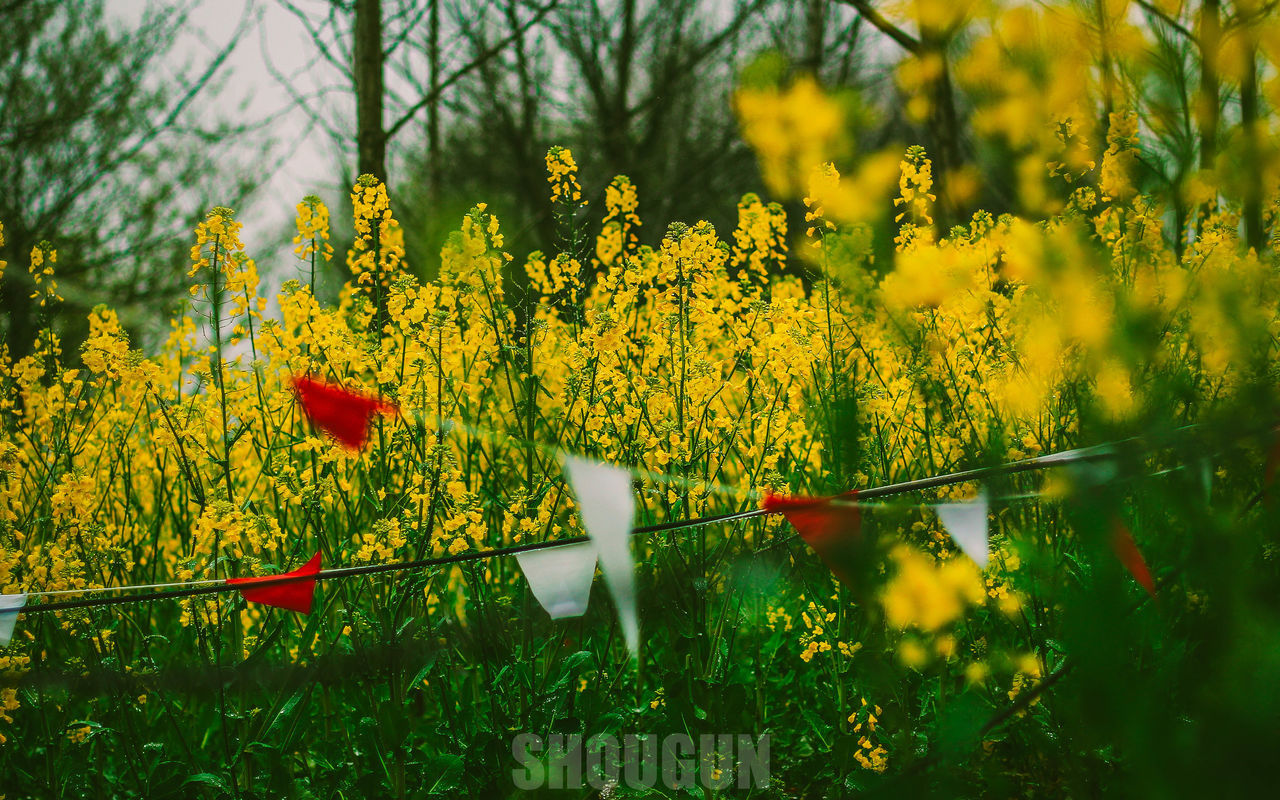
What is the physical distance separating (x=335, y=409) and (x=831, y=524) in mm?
1812

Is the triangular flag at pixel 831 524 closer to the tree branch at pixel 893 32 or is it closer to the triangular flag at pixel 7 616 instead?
the tree branch at pixel 893 32

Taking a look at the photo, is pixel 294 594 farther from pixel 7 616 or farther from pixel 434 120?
pixel 434 120

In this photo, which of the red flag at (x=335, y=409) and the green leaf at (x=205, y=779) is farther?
the red flag at (x=335, y=409)

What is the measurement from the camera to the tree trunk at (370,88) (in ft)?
14.8

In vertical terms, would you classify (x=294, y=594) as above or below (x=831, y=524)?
below

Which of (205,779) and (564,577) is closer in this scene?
(564,577)

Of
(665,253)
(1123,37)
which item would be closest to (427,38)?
(665,253)

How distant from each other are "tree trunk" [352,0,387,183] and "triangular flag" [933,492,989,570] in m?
3.79

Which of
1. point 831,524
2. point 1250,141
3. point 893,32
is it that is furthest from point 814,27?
point 1250,141

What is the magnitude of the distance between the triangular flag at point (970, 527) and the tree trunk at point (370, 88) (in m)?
3.79

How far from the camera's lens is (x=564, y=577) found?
1.65 metres

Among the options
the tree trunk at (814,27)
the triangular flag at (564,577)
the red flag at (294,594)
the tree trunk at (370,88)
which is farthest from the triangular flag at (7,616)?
the tree trunk at (814,27)

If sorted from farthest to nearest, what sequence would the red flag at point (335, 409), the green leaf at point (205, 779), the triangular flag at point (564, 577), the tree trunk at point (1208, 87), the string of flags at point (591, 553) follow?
the red flag at point (335, 409) < the green leaf at point (205, 779) < the triangular flag at point (564, 577) < the string of flags at point (591, 553) < the tree trunk at point (1208, 87)

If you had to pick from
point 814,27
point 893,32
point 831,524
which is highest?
point 814,27
